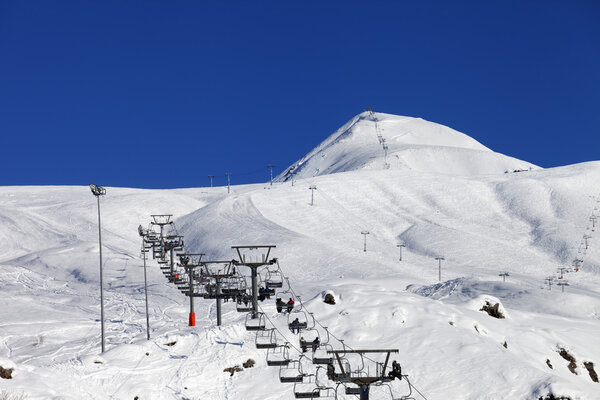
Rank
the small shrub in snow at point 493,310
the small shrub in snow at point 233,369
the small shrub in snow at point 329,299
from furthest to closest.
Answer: the small shrub in snow at point 493,310, the small shrub in snow at point 329,299, the small shrub in snow at point 233,369

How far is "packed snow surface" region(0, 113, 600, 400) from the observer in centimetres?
4719

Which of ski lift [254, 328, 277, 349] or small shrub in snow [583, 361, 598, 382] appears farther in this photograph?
small shrub in snow [583, 361, 598, 382]

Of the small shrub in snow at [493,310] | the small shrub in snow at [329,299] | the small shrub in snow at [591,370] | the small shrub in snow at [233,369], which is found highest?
the small shrub in snow at [329,299]

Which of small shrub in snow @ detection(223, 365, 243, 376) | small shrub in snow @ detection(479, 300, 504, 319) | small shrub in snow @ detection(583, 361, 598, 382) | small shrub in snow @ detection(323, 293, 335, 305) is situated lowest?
small shrub in snow @ detection(583, 361, 598, 382)

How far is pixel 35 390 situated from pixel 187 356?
16874 mm

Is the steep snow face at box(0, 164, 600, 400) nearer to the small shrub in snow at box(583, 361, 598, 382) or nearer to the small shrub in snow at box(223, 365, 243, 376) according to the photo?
the small shrub in snow at box(223, 365, 243, 376)

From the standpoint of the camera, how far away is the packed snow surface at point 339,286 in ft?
155

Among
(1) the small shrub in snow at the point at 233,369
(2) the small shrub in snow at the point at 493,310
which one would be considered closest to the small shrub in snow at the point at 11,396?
(1) the small shrub in snow at the point at 233,369

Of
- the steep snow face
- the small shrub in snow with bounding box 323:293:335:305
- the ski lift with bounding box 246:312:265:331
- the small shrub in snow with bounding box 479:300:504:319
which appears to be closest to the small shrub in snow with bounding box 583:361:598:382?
the steep snow face

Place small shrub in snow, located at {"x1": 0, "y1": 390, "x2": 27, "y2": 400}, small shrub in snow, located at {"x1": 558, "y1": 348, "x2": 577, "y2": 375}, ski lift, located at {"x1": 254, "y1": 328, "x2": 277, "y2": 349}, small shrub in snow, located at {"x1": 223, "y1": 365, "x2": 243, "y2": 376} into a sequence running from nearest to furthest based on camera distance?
small shrub in snow, located at {"x1": 0, "y1": 390, "x2": 27, "y2": 400} < ski lift, located at {"x1": 254, "y1": 328, "x2": 277, "y2": 349} < small shrub in snow, located at {"x1": 223, "y1": 365, "x2": 243, "y2": 376} < small shrub in snow, located at {"x1": 558, "y1": 348, "x2": 577, "y2": 375}

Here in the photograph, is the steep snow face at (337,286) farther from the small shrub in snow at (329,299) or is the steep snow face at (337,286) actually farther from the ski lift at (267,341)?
the ski lift at (267,341)

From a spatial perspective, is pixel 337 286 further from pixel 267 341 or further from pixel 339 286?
pixel 267 341

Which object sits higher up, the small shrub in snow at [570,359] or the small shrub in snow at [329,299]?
the small shrub in snow at [329,299]

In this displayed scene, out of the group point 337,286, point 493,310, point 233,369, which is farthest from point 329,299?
point 493,310
